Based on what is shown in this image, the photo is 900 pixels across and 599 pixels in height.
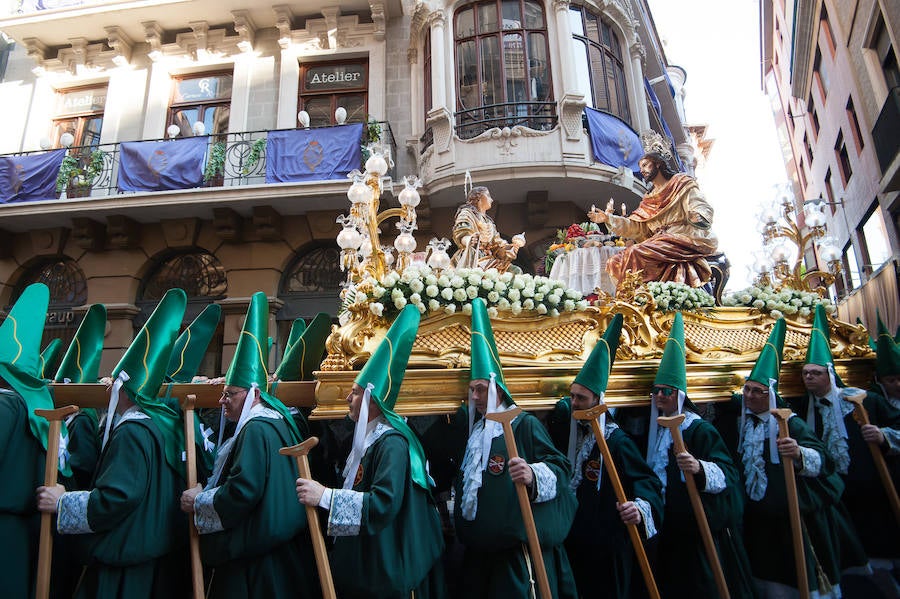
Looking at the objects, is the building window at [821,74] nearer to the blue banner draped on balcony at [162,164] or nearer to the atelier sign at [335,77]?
the atelier sign at [335,77]

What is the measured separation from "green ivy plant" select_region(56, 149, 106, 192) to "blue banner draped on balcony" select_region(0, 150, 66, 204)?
101 mm

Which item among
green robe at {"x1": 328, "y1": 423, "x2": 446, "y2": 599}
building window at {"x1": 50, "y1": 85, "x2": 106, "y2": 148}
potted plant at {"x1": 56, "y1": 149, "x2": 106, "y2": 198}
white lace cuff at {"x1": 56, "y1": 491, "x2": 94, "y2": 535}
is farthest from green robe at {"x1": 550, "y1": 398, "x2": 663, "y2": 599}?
building window at {"x1": 50, "y1": 85, "x2": 106, "y2": 148}

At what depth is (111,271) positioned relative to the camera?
1122cm

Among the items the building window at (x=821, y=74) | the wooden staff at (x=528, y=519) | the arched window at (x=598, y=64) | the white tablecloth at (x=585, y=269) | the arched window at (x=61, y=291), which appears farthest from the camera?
the building window at (x=821, y=74)

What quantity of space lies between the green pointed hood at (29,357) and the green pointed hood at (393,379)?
1.88 m

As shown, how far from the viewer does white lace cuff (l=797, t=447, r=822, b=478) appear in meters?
3.47

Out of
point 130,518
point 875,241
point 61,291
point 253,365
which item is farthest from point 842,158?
point 61,291

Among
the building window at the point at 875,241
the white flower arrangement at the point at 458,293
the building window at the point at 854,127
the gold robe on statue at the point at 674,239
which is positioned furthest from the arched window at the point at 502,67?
the building window at the point at 854,127

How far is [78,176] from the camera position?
1119 cm

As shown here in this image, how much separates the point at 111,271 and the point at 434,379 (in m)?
10.1

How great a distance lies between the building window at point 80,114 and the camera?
492 inches

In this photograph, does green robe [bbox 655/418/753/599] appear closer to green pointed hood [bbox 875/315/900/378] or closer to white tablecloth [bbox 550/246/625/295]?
green pointed hood [bbox 875/315/900/378]

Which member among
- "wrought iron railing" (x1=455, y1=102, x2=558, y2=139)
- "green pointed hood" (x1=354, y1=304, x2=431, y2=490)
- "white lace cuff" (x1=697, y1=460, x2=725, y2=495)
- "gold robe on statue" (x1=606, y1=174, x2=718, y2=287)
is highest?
"wrought iron railing" (x1=455, y1=102, x2=558, y2=139)

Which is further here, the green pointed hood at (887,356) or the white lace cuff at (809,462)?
the green pointed hood at (887,356)
